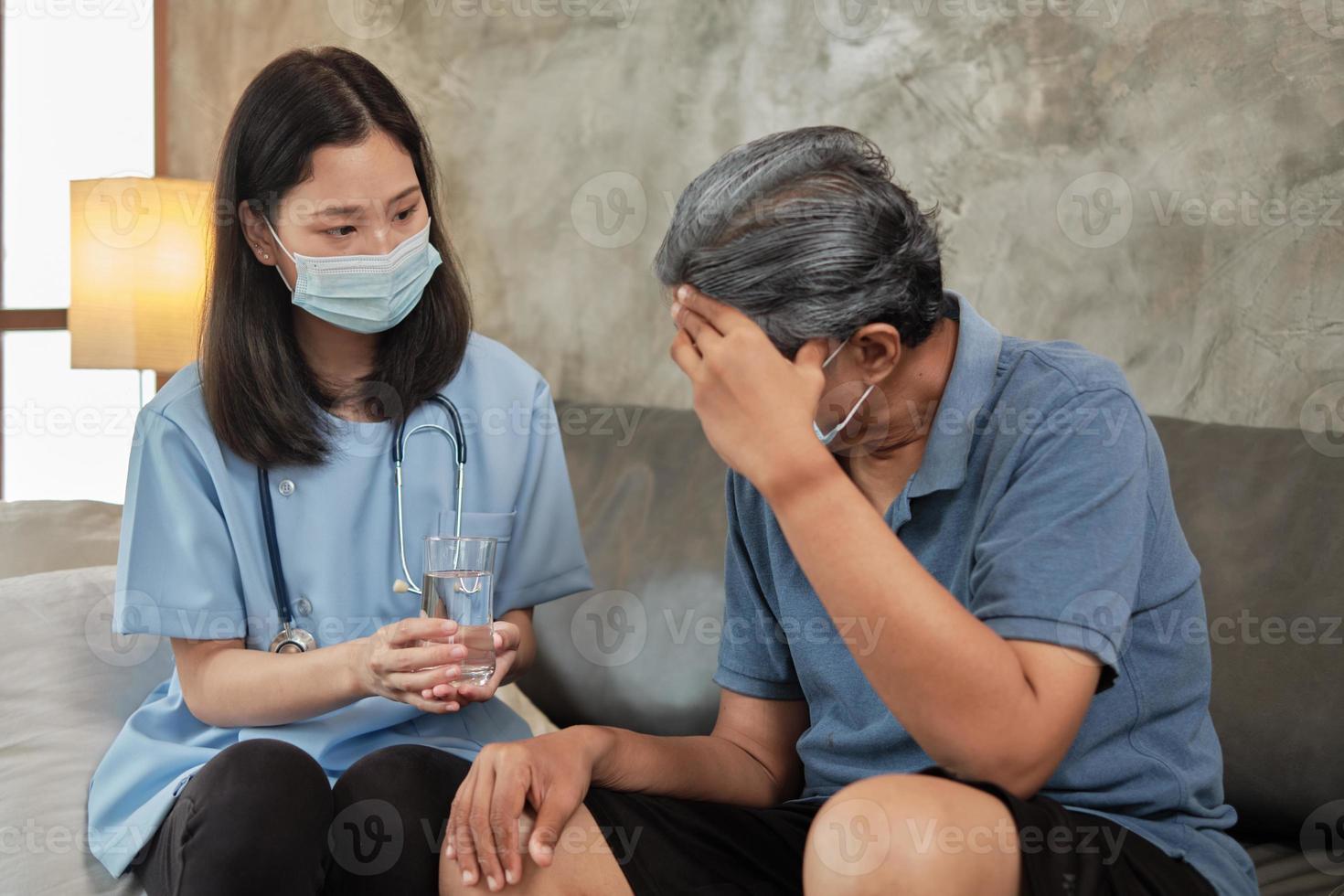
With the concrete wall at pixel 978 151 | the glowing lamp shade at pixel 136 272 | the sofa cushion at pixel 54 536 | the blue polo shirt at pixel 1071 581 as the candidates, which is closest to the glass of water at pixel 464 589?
the blue polo shirt at pixel 1071 581

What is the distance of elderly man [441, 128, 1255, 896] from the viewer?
Answer: 3.48 ft

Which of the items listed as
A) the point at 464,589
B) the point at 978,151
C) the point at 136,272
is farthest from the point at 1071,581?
the point at 136,272

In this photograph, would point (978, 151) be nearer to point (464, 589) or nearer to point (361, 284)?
point (361, 284)

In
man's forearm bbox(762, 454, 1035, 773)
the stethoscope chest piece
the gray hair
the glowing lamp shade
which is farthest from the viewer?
the glowing lamp shade

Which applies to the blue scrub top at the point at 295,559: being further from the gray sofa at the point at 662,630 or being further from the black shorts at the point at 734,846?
the black shorts at the point at 734,846

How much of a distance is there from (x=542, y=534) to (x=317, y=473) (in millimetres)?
324

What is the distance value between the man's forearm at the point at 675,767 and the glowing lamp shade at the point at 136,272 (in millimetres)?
2052

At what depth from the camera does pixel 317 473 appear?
1651 mm

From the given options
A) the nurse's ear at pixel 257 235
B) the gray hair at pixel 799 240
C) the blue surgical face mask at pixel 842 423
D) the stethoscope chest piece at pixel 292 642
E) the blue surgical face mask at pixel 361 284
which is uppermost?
the gray hair at pixel 799 240

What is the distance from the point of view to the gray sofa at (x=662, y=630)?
165 cm

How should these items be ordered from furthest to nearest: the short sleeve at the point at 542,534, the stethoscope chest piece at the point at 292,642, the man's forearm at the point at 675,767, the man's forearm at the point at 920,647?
the short sleeve at the point at 542,534
the stethoscope chest piece at the point at 292,642
the man's forearm at the point at 675,767
the man's forearm at the point at 920,647

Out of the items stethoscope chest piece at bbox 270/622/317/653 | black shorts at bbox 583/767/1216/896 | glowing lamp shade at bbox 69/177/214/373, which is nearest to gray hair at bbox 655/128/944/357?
black shorts at bbox 583/767/1216/896

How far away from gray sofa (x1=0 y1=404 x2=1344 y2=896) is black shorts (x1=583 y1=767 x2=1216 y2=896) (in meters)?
0.55

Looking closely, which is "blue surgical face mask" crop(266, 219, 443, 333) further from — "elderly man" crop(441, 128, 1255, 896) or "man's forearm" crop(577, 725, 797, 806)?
"man's forearm" crop(577, 725, 797, 806)
